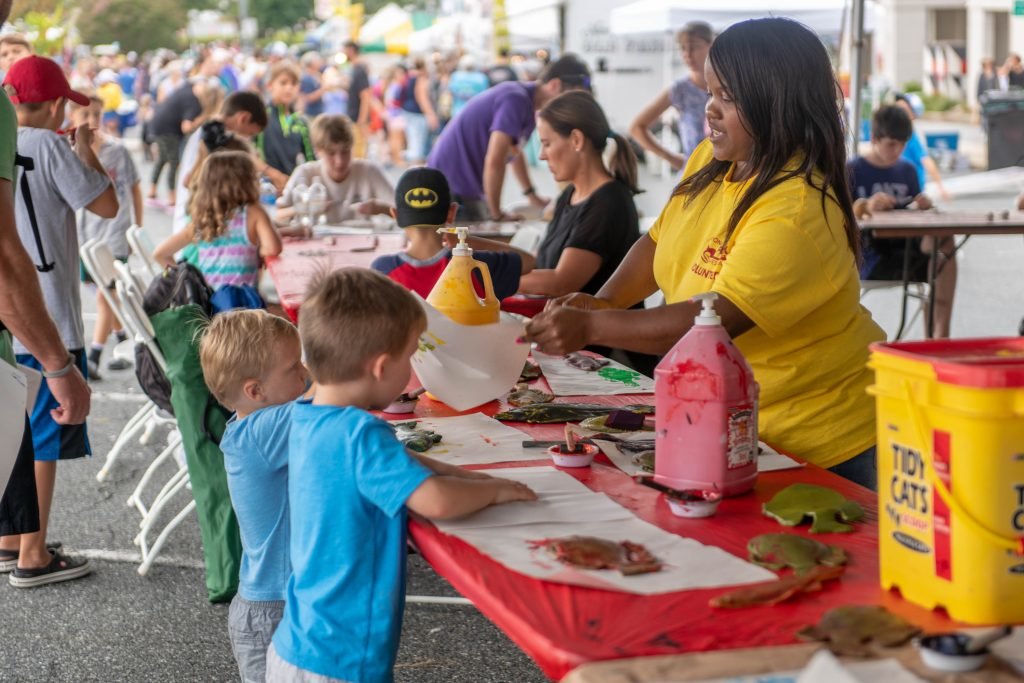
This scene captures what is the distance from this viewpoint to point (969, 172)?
63.3ft

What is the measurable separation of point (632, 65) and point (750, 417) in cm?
1825

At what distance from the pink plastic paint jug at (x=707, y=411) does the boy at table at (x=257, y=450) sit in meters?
0.79

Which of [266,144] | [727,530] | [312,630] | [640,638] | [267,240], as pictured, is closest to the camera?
[640,638]

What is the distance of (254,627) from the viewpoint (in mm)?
2707

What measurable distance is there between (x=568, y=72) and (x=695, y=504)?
560cm

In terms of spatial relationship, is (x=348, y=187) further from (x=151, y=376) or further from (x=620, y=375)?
(x=620, y=375)

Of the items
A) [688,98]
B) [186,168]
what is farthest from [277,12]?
[186,168]

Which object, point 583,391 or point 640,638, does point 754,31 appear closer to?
point 583,391

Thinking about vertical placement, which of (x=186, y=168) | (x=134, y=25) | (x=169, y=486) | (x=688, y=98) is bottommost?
(x=169, y=486)

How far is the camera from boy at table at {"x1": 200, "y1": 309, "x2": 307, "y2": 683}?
8.24ft

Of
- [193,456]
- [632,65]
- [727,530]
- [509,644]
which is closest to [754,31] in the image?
[727,530]

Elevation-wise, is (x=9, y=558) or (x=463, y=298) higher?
(x=463, y=298)

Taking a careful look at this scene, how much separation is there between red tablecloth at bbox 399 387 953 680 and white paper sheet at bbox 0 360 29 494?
123cm

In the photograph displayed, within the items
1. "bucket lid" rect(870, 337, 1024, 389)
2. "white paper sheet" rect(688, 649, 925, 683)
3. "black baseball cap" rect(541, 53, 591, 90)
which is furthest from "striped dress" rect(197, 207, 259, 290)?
"white paper sheet" rect(688, 649, 925, 683)
